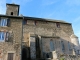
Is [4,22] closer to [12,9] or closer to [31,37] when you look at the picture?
[12,9]

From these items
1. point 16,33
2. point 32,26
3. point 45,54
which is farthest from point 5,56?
point 32,26

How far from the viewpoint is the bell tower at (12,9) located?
898 inches

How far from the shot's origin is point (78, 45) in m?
30.4

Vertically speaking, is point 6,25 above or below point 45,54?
above

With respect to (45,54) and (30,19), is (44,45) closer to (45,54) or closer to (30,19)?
(45,54)

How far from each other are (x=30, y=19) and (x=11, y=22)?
10.9 m

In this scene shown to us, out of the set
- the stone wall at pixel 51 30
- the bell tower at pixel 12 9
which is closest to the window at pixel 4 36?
the bell tower at pixel 12 9

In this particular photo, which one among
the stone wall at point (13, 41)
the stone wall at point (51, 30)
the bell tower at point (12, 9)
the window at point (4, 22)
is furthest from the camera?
the stone wall at point (51, 30)

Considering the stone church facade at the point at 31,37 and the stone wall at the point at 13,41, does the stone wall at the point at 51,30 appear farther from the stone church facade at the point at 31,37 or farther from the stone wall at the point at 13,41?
the stone wall at the point at 13,41

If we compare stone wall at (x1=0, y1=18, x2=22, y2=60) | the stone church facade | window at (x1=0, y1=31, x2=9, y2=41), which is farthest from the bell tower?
window at (x1=0, y1=31, x2=9, y2=41)

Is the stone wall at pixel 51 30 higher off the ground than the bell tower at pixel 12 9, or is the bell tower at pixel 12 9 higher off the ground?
the bell tower at pixel 12 9

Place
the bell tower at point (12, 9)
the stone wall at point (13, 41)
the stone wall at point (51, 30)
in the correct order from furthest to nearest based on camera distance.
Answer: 1. the stone wall at point (51, 30)
2. the bell tower at point (12, 9)
3. the stone wall at point (13, 41)

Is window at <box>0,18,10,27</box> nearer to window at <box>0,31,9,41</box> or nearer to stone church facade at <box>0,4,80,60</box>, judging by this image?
stone church facade at <box>0,4,80,60</box>

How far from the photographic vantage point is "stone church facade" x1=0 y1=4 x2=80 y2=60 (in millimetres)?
17627
